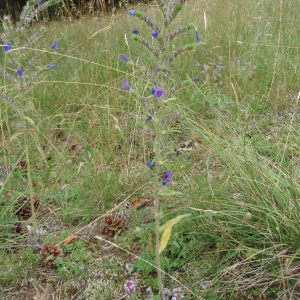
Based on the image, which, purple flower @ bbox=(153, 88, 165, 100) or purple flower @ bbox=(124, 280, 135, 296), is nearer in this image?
purple flower @ bbox=(153, 88, 165, 100)

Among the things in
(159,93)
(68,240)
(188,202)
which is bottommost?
(68,240)

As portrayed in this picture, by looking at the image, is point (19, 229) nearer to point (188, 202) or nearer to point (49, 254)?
point (49, 254)

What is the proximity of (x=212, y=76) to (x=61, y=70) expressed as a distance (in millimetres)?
1932

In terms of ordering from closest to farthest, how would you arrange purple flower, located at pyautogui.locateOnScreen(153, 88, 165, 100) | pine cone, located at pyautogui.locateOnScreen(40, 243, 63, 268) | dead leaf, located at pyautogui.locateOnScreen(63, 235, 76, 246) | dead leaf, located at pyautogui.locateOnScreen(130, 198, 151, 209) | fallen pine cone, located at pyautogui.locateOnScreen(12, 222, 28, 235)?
1. purple flower, located at pyautogui.locateOnScreen(153, 88, 165, 100)
2. pine cone, located at pyautogui.locateOnScreen(40, 243, 63, 268)
3. dead leaf, located at pyautogui.locateOnScreen(63, 235, 76, 246)
4. fallen pine cone, located at pyautogui.locateOnScreen(12, 222, 28, 235)
5. dead leaf, located at pyautogui.locateOnScreen(130, 198, 151, 209)

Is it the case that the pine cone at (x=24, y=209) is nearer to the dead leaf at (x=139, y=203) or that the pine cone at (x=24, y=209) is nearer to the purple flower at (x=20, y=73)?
the dead leaf at (x=139, y=203)

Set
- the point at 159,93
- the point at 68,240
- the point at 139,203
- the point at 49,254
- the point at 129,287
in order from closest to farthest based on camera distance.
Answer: the point at 159,93 < the point at 129,287 < the point at 49,254 < the point at 68,240 < the point at 139,203


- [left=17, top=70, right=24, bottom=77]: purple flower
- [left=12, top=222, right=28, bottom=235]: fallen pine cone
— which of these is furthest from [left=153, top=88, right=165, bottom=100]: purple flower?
[left=12, top=222, right=28, bottom=235]: fallen pine cone

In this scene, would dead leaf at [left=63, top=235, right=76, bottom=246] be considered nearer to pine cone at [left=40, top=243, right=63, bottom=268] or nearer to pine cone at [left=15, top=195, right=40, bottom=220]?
pine cone at [left=40, top=243, right=63, bottom=268]

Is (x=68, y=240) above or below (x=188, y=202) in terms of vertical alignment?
below

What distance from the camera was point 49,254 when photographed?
202 centimetres

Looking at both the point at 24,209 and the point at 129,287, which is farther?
the point at 24,209

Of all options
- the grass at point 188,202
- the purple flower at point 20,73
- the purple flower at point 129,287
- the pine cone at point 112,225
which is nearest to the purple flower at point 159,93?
the grass at point 188,202

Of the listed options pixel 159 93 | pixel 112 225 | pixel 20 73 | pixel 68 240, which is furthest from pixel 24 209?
pixel 159 93

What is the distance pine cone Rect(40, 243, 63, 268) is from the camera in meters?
2.01
